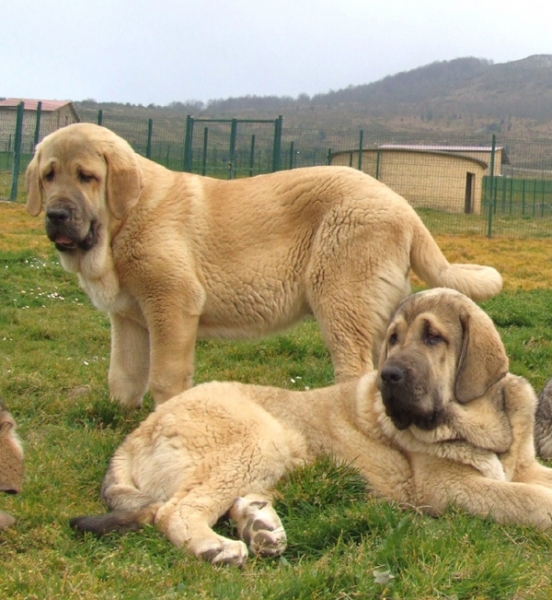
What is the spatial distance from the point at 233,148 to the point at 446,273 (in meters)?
16.5

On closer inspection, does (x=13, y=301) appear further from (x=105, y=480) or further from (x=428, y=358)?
(x=428, y=358)

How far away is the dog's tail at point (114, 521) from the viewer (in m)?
4.08

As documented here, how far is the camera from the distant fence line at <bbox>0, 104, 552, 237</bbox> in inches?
909

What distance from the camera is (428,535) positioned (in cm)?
390

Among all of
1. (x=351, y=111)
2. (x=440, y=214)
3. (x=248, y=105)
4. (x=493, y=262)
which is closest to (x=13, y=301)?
(x=493, y=262)

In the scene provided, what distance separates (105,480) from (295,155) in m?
24.5

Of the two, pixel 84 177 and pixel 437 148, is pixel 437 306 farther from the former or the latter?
pixel 437 148

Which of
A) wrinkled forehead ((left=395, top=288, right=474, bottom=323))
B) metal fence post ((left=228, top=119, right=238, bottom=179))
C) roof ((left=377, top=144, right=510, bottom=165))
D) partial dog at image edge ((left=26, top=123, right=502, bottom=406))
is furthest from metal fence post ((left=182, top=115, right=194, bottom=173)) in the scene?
wrinkled forehead ((left=395, top=288, right=474, bottom=323))

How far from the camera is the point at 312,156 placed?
29.5 m

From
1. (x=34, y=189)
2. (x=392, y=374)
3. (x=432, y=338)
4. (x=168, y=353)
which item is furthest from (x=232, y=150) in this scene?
(x=392, y=374)

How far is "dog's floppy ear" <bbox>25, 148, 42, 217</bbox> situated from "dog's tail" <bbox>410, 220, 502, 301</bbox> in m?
2.82

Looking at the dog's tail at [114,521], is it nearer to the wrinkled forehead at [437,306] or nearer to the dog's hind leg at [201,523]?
the dog's hind leg at [201,523]

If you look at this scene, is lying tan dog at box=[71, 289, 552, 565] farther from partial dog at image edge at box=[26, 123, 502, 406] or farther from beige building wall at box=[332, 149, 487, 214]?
beige building wall at box=[332, 149, 487, 214]

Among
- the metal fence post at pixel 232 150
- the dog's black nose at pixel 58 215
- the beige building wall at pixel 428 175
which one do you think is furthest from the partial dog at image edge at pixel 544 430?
the beige building wall at pixel 428 175
